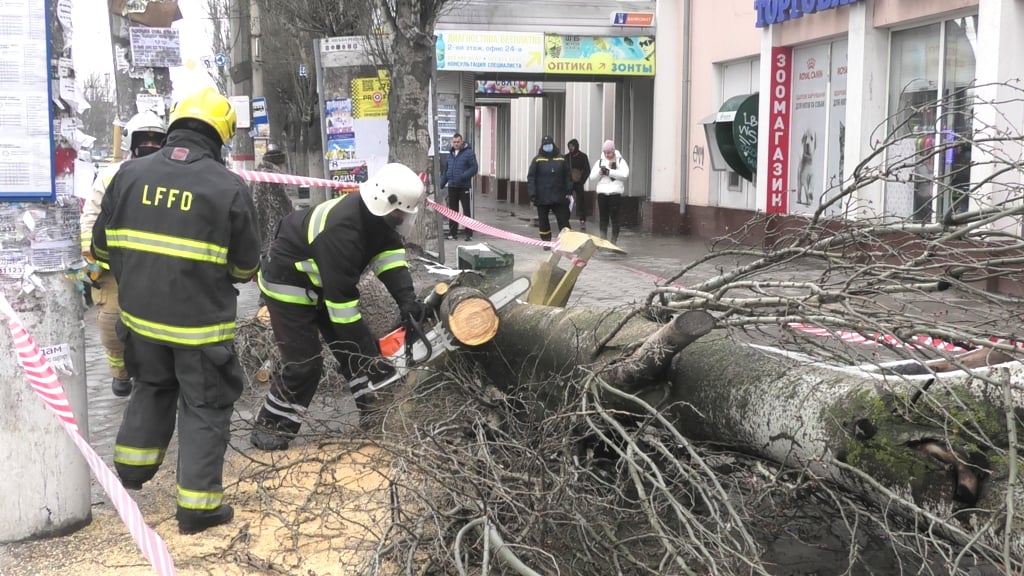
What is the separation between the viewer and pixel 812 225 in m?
3.89

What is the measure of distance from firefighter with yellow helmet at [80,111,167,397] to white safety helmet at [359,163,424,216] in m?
1.70

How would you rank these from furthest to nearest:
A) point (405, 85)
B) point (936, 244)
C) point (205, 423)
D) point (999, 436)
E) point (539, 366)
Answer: point (405, 85), point (539, 366), point (205, 423), point (936, 244), point (999, 436)

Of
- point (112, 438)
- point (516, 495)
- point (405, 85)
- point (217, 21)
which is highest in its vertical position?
point (217, 21)

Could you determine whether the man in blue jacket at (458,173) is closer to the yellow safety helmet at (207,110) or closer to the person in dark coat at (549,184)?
the person in dark coat at (549,184)

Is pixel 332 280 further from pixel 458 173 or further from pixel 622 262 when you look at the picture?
pixel 458 173

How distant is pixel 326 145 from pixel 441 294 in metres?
5.93

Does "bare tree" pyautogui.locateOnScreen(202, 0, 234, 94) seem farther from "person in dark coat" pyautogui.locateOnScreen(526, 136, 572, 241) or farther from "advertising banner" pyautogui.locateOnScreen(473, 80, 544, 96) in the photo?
"person in dark coat" pyautogui.locateOnScreen(526, 136, 572, 241)

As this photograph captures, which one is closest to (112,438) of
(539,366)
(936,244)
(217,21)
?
(539,366)

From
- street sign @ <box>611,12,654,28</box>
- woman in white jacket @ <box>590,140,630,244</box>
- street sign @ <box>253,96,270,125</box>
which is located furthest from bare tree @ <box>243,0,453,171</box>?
street sign @ <box>611,12,654,28</box>

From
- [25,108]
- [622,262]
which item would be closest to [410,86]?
[622,262]

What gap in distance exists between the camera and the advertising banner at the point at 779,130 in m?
14.5

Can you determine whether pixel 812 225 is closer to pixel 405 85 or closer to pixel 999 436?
pixel 999 436

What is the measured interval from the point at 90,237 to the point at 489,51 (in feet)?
39.2

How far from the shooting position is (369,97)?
11.4 meters
